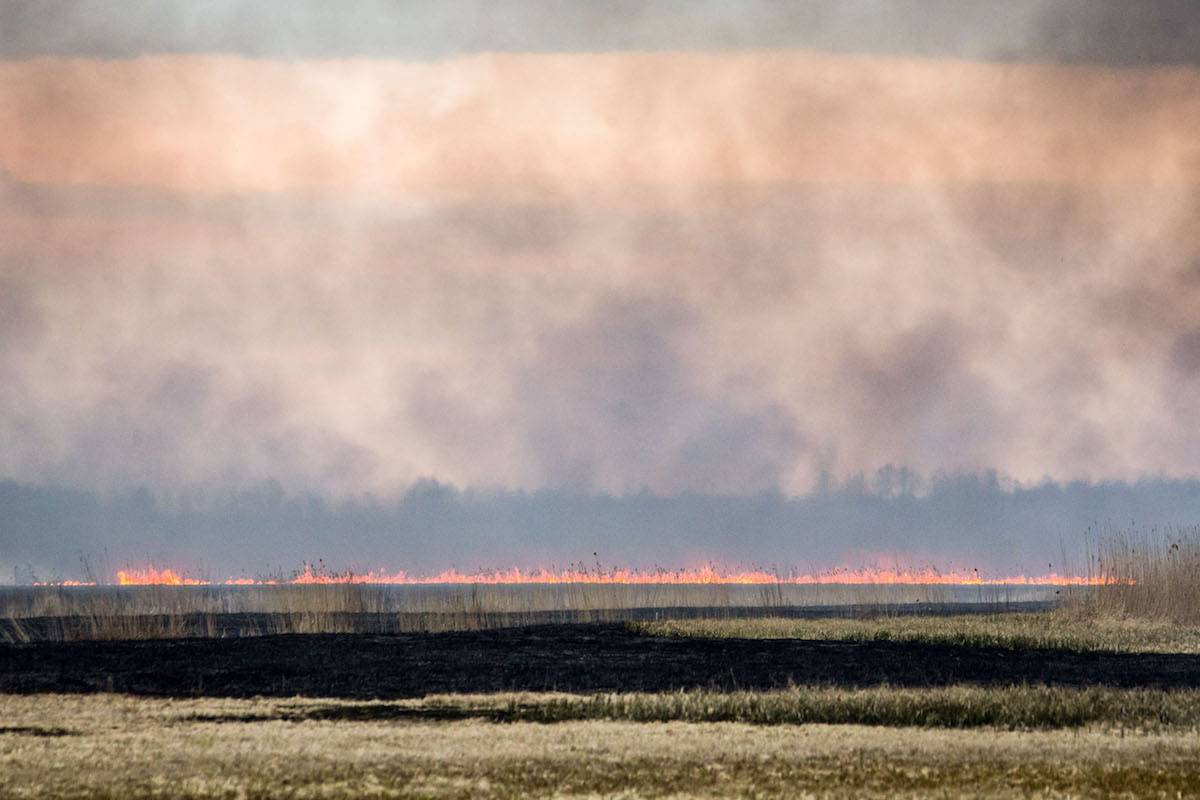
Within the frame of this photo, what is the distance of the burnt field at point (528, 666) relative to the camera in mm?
20031

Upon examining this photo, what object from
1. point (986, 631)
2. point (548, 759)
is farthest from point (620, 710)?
point (986, 631)

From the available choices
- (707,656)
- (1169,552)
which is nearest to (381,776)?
(707,656)

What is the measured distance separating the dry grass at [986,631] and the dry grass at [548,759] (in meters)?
12.4

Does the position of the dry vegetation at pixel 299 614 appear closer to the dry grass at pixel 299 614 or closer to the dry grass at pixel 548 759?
the dry grass at pixel 299 614

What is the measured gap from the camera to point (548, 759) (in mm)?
13109

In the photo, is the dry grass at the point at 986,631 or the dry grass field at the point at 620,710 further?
the dry grass at the point at 986,631

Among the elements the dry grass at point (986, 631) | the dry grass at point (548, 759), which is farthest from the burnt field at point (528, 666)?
the dry grass at point (548, 759)

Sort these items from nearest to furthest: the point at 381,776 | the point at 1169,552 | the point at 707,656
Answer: the point at 381,776 < the point at 707,656 < the point at 1169,552

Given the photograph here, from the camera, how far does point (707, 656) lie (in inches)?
979

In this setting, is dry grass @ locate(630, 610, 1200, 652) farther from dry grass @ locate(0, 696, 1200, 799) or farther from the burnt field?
dry grass @ locate(0, 696, 1200, 799)

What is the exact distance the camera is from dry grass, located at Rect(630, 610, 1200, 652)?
2720 centimetres

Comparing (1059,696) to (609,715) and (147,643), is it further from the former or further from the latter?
(147,643)

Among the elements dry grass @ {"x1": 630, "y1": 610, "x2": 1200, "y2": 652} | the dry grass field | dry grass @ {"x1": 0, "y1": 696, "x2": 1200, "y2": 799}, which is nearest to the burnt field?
the dry grass field

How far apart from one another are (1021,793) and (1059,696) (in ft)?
20.7
